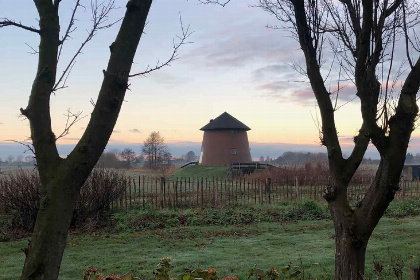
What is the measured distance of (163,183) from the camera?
16844 mm

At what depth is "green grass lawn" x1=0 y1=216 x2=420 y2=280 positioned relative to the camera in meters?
7.73

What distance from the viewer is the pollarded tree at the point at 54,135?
2365mm

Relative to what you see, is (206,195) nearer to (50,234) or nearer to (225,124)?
(50,234)

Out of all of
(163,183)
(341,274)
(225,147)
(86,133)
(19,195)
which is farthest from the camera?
(225,147)

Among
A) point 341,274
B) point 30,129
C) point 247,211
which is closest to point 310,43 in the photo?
point 341,274

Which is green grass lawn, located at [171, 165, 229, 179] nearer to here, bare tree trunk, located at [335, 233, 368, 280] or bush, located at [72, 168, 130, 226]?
bush, located at [72, 168, 130, 226]

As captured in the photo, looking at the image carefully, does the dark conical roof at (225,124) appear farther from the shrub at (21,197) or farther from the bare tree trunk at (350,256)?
the bare tree trunk at (350,256)

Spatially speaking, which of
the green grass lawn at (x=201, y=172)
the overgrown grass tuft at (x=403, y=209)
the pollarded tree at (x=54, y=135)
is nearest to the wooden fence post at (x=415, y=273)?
the pollarded tree at (x=54, y=135)

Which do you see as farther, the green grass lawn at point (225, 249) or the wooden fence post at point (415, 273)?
the green grass lawn at point (225, 249)

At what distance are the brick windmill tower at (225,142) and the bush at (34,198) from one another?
1106 inches

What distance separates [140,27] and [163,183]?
1446 cm

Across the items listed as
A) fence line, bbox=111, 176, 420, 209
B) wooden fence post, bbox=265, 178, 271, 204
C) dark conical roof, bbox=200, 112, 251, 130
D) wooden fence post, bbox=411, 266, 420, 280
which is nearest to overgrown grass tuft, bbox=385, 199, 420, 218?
fence line, bbox=111, 176, 420, 209

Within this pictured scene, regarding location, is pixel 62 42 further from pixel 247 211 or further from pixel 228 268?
pixel 247 211

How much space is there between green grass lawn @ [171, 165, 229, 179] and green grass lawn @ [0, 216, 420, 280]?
2289cm
